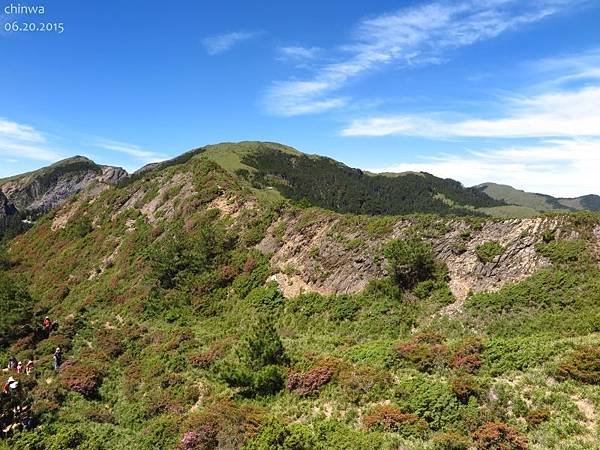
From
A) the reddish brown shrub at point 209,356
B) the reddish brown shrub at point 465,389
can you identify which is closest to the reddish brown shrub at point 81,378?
the reddish brown shrub at point 209,356

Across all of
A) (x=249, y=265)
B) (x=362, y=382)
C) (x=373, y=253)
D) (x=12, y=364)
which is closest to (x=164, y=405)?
(x=362, y=382)

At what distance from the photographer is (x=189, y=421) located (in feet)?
66.5

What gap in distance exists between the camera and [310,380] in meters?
22.1

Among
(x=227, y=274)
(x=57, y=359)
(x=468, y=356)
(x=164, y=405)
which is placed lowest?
(x=164, y=405)

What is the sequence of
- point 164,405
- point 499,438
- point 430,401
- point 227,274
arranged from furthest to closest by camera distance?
point 227,274
point 164,405
point 430,401
point 499,438

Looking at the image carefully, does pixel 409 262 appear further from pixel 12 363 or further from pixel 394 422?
pixel 12 363

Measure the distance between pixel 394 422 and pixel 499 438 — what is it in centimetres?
395

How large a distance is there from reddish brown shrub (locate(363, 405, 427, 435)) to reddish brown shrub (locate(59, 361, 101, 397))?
733 inches

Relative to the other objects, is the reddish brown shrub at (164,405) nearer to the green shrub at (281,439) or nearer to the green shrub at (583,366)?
the green shrub at (281,439)

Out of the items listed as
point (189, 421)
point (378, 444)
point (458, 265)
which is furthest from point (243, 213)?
point (378, 444)

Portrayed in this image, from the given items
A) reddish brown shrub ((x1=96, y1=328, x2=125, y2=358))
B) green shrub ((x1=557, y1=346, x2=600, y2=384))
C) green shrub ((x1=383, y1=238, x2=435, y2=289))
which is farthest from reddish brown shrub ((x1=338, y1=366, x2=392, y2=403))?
reddish brown shrub ((x1=96, y1=328, x2=125, y2=358))

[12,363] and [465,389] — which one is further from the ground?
[465,389]

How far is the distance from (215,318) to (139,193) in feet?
127

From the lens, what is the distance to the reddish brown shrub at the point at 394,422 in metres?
16.5
